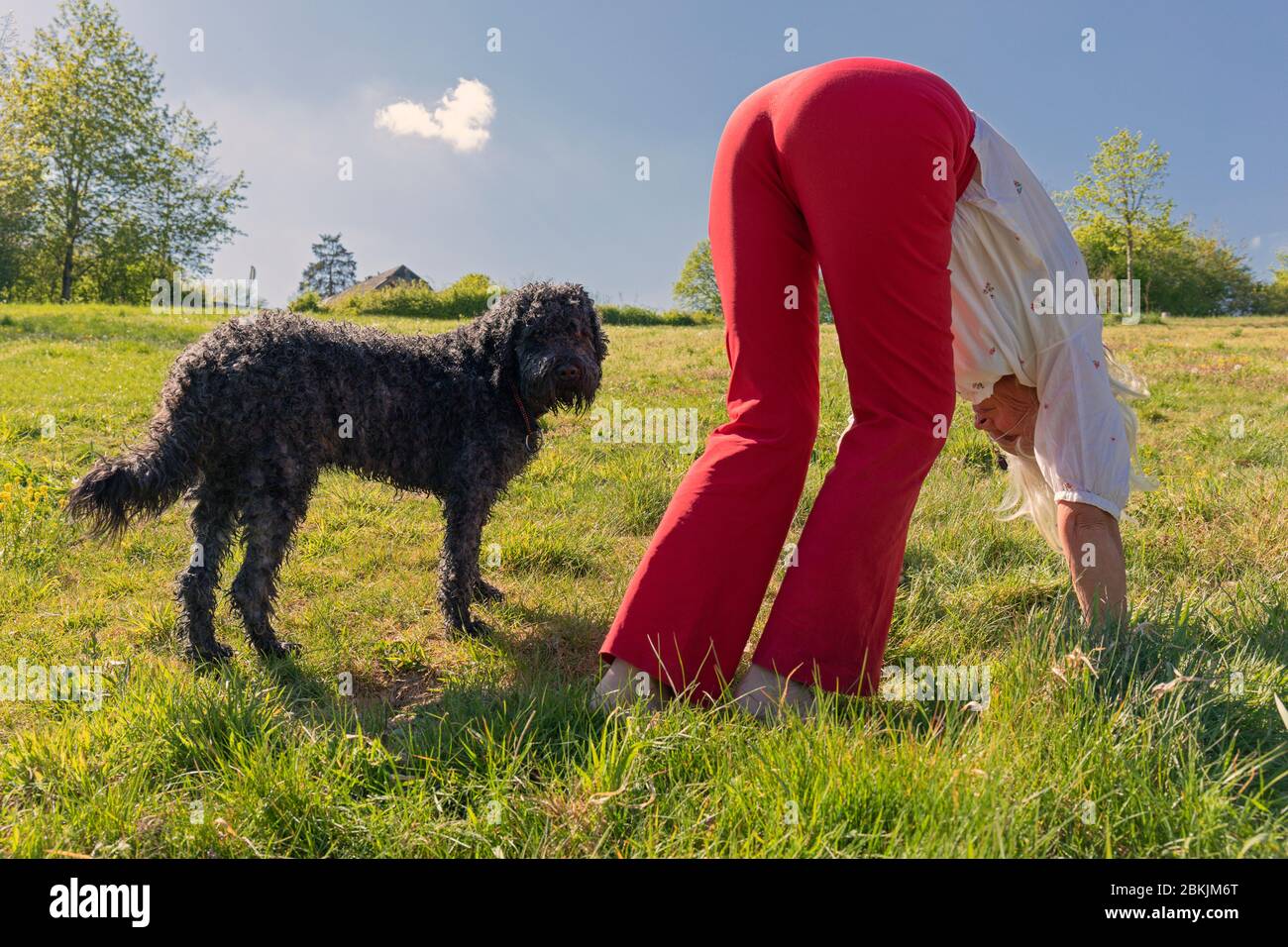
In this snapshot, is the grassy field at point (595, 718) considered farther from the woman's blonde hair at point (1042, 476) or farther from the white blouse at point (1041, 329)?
the white blouse at point (1041, 329)

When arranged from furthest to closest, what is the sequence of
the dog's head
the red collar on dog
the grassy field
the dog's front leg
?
the red collar on dog < the dog's head < the dog's front leg < the grassy field

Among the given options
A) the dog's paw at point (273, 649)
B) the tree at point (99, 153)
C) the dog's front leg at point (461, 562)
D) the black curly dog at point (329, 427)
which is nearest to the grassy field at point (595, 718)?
the dog's paw at point (273, 649)

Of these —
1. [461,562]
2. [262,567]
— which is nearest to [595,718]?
[461,562]

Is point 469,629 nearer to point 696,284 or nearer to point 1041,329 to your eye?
point 1041,329

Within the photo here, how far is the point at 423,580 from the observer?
496cm

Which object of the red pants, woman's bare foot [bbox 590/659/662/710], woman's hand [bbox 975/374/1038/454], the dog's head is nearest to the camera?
the red pants

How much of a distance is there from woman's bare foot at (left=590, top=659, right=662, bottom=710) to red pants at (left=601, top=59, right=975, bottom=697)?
0.15 feet

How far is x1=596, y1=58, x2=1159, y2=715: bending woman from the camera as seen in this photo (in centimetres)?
239

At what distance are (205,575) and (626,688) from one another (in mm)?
2597

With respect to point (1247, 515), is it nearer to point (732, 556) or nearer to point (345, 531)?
point (732, 556)

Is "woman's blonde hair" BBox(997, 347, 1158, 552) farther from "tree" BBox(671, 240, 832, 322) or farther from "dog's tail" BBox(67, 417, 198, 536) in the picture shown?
"tree" BBox(671, 240, 832, 322)

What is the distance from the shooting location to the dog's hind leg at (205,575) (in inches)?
154

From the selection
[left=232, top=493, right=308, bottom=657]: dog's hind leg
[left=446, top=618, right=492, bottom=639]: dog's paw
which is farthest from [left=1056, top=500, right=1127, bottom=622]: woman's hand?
[left=232, top=493, right=308, bottom=657]: dog's hind leg
